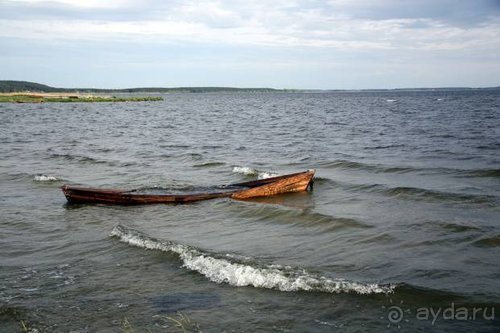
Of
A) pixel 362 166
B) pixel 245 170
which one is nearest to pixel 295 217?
pixel 245 170

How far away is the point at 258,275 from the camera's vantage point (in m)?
9.27

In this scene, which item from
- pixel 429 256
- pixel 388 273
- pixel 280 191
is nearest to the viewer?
pixel 388 273

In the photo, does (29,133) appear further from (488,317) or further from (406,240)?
(488,317)

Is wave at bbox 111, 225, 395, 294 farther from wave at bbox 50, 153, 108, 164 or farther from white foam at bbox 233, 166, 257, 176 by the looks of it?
wave at bbox 50, 153, 108, 164

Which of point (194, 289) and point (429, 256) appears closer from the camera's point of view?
point (194, 289)

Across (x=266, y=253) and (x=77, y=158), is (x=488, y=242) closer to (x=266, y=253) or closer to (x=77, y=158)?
(x=266, y=253)

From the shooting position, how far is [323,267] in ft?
32.4

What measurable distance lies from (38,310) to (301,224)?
7.56 metres

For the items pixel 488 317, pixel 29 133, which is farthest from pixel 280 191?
pixel 29 133

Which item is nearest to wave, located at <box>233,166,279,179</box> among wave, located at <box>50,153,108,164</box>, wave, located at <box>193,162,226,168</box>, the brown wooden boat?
wave, located at <box>193,162,226,168</box>
